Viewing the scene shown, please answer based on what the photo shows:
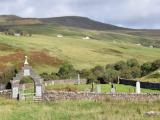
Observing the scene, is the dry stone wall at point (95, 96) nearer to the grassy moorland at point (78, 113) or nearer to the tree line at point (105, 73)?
the grassy moorland at point (78, 113)

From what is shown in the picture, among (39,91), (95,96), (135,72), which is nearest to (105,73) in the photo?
(135,72)

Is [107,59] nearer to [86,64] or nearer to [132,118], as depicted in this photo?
[86,64]

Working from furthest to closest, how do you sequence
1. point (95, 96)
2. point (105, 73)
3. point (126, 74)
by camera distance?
point (126, 74)
point (105, 73)
point (95, 96)

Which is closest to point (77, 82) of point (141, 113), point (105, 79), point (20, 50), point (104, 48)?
point (105, 79)

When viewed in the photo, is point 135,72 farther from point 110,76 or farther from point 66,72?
point 66,72

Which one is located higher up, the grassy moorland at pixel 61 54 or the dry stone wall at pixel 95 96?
the grassy moorland at pixel 61 54

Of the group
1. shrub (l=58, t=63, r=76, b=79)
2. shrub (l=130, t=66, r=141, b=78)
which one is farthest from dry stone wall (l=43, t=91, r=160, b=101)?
shrub (l=58, t=63, r=76, b=79)

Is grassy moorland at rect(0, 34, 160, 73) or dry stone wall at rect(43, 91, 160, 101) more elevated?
grassy moorland at rect(0, 34, 160, 73)

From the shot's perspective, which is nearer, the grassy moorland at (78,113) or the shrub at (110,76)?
the grassy moorland at (78,113)

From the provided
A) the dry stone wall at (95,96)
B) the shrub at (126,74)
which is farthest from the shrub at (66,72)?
the dry stone wall at (95,96)

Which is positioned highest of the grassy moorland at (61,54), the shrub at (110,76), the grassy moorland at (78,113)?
the grassy moorland at (61,54)

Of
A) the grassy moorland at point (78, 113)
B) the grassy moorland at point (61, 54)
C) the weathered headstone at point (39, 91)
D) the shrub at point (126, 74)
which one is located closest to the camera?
the grassy moorland at point (78, 113)

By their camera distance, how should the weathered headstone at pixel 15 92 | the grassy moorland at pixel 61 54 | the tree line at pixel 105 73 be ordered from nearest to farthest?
1. the weathered headstone at pixel 15 92
2. the tree line at pixel 105 73
3. the grassy moorland at pixel 61 54

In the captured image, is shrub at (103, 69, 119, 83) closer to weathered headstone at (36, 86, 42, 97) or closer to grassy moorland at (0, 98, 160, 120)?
weathered headstone at (36, 86, 42, 97)
